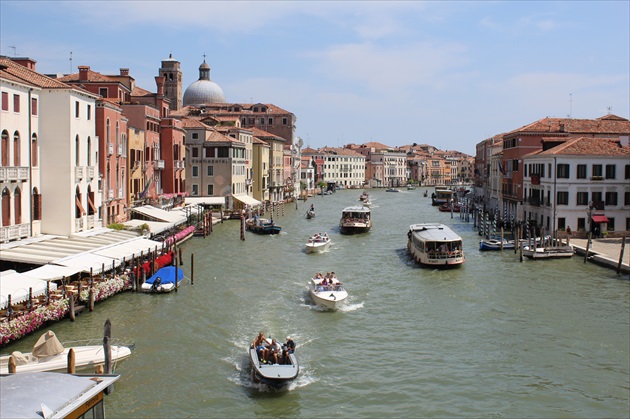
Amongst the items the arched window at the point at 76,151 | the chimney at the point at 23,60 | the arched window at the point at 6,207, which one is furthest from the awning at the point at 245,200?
the arched window at the point at 6,207

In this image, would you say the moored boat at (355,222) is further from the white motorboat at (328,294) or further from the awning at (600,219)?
A: the white motorboat at (328,294)

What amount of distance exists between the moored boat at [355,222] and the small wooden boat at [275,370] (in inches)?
1073

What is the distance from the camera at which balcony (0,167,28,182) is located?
2044 centimetres

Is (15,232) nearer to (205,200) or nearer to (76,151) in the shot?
(76,151)

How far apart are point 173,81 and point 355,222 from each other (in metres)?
44.5

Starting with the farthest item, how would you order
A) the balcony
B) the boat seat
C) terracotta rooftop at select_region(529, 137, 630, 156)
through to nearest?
1. terracotta rooftop at select_region(529, 137, 630, 156)
2. the balcony
3. the boat seat

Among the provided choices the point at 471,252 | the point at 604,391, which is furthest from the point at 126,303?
the point at 471,252

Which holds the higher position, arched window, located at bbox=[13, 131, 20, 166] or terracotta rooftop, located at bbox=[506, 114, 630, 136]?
terracotta rooftop, located at bbox=[506, 114, 630, 136]

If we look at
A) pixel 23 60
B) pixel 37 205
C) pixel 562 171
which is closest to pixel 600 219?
pixel 562 171

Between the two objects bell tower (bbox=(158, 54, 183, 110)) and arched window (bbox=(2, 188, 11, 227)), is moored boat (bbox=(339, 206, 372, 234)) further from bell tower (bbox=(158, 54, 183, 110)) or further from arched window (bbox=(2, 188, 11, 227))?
bell tower (bbox=(158, 54, 183, 110))

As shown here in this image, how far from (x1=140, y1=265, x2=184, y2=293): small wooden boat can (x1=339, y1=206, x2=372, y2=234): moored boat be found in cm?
1938

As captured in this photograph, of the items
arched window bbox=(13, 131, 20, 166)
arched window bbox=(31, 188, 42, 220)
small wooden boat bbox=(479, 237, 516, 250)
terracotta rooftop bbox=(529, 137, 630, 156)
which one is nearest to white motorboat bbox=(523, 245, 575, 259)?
small wooden boat bbox=(479, 237, 516, 250)

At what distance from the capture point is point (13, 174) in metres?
21.2

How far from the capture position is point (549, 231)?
111 feet
